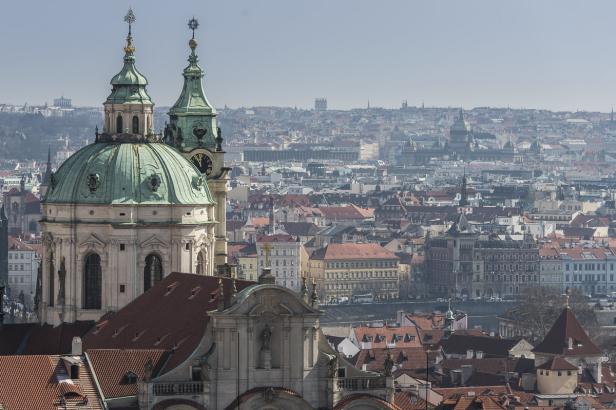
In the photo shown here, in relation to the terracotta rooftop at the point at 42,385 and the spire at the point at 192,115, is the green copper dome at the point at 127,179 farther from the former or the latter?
the terracotta rooftop at the point at 42,385

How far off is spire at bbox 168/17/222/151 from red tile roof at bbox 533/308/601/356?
24.0m

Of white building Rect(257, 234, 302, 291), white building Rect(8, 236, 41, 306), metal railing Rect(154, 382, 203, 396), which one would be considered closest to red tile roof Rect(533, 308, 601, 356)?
white building Rect(8, 236, 41, 306)

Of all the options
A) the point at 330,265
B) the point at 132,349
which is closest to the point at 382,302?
the point at 330,265

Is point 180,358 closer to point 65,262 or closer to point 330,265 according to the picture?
point 65,262

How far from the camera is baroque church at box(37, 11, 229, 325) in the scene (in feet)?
234

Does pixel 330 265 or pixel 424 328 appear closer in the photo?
pixel 424 328

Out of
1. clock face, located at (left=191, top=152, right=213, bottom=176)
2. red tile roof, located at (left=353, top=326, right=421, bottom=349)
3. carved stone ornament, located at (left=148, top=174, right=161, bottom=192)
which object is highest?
clock face, located at (left=191, top=152, right=213, bottom=176)

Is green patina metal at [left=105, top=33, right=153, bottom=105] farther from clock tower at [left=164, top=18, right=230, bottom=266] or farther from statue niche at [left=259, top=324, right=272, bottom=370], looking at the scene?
statue niche at [left=259, top=324, right=272, bottom=370]

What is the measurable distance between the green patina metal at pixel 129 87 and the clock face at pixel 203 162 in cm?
484

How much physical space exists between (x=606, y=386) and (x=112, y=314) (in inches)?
1214

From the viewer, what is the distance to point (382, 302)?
164 meters

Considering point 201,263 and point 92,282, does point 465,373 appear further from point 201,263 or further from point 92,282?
point 92,282

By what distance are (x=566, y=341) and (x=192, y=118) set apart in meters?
26.6

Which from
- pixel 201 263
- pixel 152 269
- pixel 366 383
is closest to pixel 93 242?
pixel 152 269
